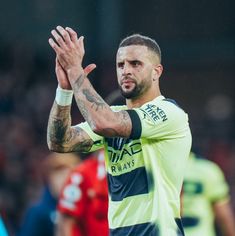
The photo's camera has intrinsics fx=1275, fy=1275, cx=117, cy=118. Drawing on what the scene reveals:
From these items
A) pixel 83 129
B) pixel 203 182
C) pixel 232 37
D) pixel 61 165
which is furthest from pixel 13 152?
pixel 83 129

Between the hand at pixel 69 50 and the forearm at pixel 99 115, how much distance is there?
55 mm

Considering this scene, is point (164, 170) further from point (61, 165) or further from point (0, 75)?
point (0, 75)

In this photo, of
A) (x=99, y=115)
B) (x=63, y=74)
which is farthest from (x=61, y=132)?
(x=99, y=115)

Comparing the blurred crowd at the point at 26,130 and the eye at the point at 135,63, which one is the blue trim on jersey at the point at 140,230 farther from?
the blurred crowd at the point at 26,130

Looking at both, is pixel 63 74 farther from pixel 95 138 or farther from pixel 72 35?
pixel 95 138

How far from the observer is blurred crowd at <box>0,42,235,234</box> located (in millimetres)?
15711

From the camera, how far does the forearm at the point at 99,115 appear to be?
283 inches

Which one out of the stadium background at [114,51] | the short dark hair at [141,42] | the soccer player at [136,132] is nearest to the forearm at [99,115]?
the soccer player at [136,132]

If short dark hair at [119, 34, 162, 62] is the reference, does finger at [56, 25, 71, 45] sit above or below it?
above

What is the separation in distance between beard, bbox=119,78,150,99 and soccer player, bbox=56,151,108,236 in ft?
7.92

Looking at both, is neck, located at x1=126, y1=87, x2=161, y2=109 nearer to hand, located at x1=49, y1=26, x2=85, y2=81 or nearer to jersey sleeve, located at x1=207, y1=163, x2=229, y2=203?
hand, located at x1=49, y1=26, x2=85, y2=81

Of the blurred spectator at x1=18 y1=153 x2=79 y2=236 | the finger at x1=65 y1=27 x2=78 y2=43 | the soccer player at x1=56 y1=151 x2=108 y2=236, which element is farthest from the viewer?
the blurred spectator at x1=18 y1=153 x2=79 y2=236

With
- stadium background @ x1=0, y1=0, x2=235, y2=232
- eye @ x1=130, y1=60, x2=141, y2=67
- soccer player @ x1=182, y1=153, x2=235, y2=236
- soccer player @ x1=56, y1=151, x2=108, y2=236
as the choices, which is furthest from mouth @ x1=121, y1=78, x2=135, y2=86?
stadium background @ x1=0, y1=0, x2=235, y2=232

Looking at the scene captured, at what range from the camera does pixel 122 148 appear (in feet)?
24.5
